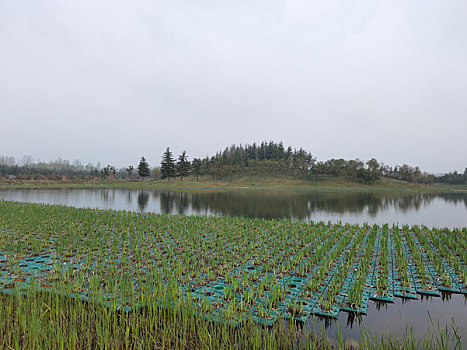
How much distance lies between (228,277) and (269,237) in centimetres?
508

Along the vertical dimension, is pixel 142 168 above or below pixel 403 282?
above

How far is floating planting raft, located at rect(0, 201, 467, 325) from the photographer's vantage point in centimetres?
487

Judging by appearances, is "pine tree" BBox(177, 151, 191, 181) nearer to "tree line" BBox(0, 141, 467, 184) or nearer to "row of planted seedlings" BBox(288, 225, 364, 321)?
"tree line" BBox(0, 141, 467, 184)

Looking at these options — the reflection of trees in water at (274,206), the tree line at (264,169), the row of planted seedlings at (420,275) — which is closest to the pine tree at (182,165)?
the tree line at (264,169)

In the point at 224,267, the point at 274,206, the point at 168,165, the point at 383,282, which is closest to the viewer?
the point at 383,282

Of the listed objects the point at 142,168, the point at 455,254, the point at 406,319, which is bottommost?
the point at 406,319

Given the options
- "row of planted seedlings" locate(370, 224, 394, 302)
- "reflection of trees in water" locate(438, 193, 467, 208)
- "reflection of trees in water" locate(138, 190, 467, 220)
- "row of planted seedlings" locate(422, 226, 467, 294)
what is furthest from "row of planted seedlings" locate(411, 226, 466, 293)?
"reflection of trees in water" locate(438, 193, 467, 208)

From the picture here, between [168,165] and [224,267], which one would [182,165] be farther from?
[224,267]

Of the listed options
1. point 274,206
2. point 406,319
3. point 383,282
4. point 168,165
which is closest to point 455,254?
point 383,282

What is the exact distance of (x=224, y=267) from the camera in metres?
7.11

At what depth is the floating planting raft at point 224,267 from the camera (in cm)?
487

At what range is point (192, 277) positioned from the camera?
6379 mm

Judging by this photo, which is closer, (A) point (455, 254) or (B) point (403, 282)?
(B) point (403, 282)

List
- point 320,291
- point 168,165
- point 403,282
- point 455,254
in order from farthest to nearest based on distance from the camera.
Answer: point 168,165
point 455,254
point 403,282
point 320,291
